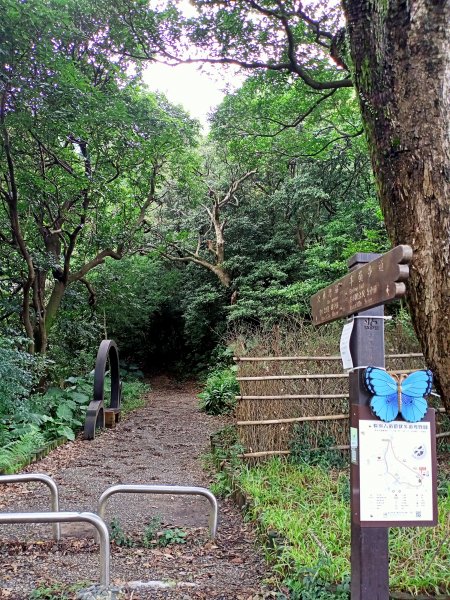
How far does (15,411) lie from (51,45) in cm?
541

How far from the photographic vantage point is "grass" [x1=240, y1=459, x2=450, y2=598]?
119 inches

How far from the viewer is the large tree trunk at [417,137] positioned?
7.93 ft

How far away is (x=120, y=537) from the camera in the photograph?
411 centimetres

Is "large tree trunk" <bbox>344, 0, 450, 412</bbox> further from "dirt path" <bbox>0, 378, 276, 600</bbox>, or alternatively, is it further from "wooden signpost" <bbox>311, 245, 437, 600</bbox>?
"dirt path" <bbox>0, 378, 276, 600</bbox>

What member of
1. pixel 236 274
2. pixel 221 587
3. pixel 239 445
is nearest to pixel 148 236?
pixel 236 274

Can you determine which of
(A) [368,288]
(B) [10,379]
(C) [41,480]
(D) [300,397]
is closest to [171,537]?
(C) [41,480]

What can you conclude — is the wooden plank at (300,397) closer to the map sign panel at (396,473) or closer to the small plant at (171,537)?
the small plant at (171,537)

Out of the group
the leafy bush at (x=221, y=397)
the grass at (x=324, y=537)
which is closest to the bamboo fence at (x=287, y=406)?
the grass at (x=324, y=537)

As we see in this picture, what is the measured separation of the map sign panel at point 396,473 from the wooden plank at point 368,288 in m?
0.60

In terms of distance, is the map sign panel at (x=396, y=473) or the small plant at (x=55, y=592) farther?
the small plant at (x=55, y=592)

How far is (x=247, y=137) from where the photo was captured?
10031 mm

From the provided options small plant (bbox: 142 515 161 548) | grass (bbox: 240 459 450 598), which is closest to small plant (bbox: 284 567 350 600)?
grass (bbox: 240 459 450 598)

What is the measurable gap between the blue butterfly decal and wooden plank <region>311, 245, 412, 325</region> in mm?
359

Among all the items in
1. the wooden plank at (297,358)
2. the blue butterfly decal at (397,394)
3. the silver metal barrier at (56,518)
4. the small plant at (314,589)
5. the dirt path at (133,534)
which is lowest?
the dirt path at (133,534)
